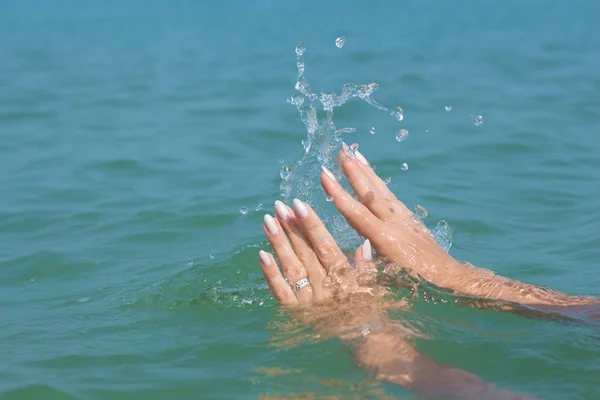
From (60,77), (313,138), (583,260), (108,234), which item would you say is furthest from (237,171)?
(60,77)

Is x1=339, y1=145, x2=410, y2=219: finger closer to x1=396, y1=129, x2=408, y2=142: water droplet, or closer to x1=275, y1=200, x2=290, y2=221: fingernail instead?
x1=275, y1=200, x2=290, y2=221: fingernail

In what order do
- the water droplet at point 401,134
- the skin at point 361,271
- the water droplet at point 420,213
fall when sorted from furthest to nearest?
the water droplet at point 401,134 → the water droplet at point 420,213 → the skin at point 361,271

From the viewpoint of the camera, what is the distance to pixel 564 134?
6.64m

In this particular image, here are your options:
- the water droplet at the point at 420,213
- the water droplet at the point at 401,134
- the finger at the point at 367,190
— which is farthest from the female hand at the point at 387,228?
the water droplet at the point at 401,134

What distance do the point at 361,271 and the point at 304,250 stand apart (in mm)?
277

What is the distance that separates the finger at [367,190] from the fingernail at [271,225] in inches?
21.7

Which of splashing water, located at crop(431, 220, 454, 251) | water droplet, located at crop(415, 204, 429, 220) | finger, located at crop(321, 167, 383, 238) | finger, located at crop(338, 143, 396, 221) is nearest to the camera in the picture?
finger, located at crop(321, 167, 383, 238)

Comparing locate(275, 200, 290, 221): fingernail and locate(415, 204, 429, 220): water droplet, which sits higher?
locate(415, 204, 429, 220): water droplet

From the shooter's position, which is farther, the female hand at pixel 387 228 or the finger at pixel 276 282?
the female hand at pixel 387 228

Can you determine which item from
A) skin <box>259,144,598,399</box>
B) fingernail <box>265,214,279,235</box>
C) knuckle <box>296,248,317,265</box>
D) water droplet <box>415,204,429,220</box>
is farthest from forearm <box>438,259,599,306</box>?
fingernail <box>265,214,279,235</box>

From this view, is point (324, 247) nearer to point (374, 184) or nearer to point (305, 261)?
point (305, 261)

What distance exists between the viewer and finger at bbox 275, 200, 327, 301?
12.2 ft

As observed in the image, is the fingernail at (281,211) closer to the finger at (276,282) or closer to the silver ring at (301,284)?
the finger at (276,282)

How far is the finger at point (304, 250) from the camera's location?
3730 millimetres
